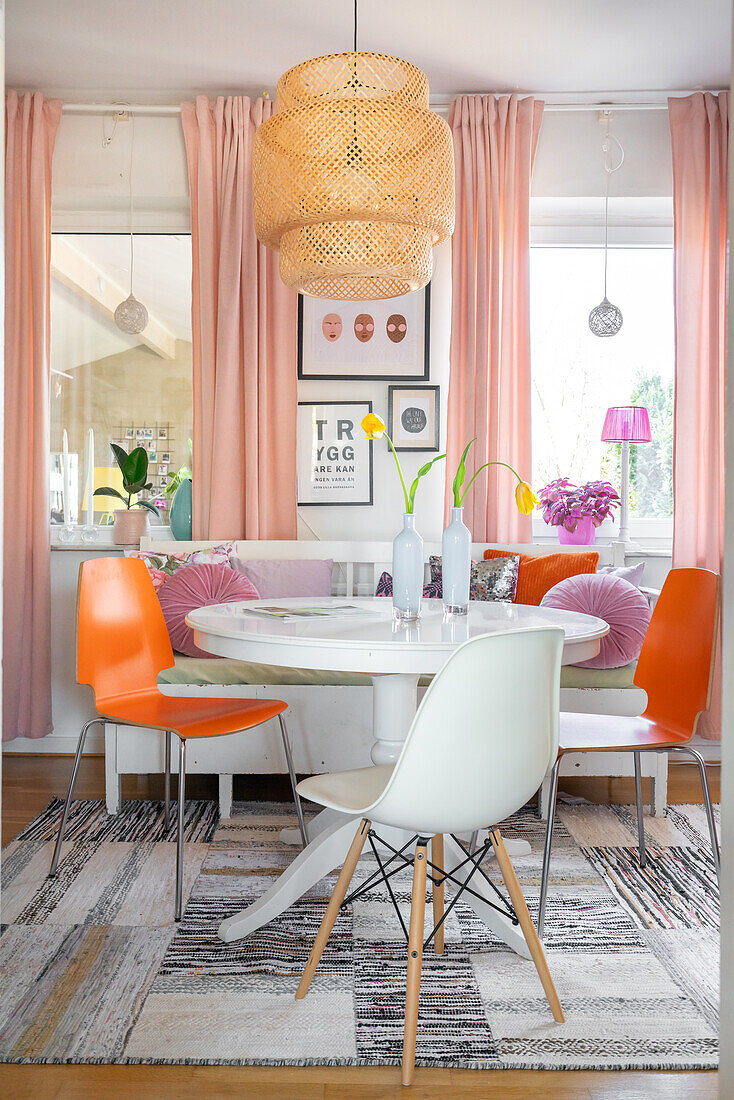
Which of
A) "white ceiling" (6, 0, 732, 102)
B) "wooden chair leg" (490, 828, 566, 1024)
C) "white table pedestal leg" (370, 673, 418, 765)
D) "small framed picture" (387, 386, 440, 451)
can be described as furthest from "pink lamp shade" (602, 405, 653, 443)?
"wooden chair leg" (490, 828, 566, 1024)

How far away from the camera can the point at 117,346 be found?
4098 mm

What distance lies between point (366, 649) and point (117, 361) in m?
2.77

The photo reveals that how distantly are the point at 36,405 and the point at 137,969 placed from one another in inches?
99.9

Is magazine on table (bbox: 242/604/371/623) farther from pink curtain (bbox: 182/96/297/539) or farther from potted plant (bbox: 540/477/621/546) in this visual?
potted plant (bbox: 540/477/621/546)

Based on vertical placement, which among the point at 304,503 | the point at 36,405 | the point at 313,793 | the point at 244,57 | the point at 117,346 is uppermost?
the point at 244,57

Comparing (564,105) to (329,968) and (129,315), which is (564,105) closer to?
(129,315)

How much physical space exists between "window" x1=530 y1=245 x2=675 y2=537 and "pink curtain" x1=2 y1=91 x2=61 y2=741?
2.20 meters

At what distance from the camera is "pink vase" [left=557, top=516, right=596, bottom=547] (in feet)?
12.7

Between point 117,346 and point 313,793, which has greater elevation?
point 117,346

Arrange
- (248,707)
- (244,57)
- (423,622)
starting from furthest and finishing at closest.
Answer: (244,57)
(248,707)
(423,622)

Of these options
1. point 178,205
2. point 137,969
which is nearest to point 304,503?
point 178,205

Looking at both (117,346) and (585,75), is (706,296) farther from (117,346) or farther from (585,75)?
(117,346)

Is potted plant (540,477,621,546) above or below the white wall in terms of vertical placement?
below

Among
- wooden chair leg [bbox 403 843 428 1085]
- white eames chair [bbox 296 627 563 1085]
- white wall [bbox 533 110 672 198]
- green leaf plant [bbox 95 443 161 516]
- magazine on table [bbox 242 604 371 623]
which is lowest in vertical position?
wooden chair leg [bbox 403 843 428 1085]
